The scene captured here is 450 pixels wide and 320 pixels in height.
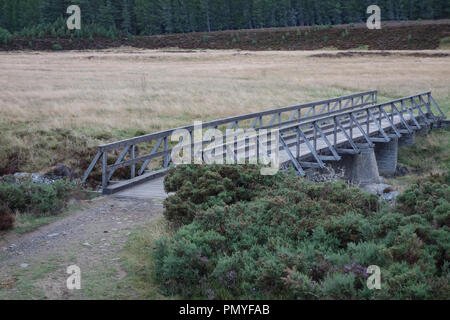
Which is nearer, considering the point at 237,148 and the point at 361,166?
the point at 237,148

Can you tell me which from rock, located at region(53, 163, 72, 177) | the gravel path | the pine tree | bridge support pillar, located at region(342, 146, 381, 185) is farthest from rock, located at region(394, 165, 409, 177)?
the pine tree

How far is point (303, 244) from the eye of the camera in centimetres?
659

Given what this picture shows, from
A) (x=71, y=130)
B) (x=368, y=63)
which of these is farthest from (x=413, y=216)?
(x=368, y=63)

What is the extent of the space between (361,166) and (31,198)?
10.3 meters

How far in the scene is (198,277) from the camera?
6316mm

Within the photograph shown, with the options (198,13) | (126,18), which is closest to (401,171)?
(126,18)

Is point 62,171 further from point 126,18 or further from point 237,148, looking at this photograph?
point 126,18

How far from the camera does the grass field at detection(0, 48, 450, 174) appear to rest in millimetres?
16453

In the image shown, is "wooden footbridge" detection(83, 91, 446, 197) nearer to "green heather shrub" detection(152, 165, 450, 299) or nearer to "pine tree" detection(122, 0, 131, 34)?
"green heather shrub" detection(152, 165, 450, 299)

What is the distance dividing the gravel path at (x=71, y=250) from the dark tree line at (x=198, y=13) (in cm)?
9437

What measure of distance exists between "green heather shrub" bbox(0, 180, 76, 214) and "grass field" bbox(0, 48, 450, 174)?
4.70 meters

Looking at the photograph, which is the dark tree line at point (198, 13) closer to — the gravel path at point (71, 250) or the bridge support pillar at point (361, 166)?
the bridge support pillar at point (361, 166)

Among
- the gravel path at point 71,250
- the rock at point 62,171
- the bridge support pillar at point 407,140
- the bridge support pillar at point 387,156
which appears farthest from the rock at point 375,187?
the rock at point 62,171

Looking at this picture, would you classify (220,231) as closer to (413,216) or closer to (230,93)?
(413,216)
